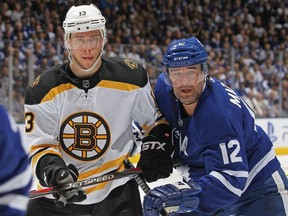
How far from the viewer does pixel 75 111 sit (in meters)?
2.21

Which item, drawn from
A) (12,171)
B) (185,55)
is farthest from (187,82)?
(12,171)

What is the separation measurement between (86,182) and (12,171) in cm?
105

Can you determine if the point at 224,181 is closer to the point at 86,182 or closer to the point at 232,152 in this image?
the point at 232,152

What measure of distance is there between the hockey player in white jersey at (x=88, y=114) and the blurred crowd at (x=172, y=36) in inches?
75.3

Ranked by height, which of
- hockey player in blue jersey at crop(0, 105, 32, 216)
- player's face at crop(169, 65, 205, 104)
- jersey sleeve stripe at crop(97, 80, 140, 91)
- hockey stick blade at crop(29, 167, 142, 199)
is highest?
hockey player in blue jersey at crop(0, 105, 32, 216)

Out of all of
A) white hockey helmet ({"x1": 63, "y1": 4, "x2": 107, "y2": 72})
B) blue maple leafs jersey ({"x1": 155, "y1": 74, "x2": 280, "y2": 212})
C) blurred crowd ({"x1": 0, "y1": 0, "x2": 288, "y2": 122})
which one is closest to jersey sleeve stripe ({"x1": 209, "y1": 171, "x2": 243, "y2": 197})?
blue maple leafs jersey ({"x1": 155, "y1": 74, "x2": 280, "y2": 212})

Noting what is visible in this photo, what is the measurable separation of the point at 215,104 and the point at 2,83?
3926mm

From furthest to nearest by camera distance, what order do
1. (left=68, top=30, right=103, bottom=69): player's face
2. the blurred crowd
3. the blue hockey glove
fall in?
1. the blurred crowd
2. (left=68, top=30, right=103, bottom=69): player's face
3. the blue hockey glove

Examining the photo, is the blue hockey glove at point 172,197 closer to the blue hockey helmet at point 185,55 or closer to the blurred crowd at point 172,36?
the blue hockey helmet at point 185,55

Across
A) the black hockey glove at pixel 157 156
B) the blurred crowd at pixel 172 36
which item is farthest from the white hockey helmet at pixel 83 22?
the blurred crowd at pixel 172 36

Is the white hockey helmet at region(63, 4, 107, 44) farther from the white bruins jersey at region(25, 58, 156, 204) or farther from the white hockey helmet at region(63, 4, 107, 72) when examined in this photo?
the white bruins jersey at region(25, 58, 156, 204)

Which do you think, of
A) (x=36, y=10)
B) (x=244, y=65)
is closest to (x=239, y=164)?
(x=244, y=65)

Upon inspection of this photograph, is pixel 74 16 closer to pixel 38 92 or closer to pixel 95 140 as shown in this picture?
pixel 38 92

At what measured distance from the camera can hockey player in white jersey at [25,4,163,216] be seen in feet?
7.14
